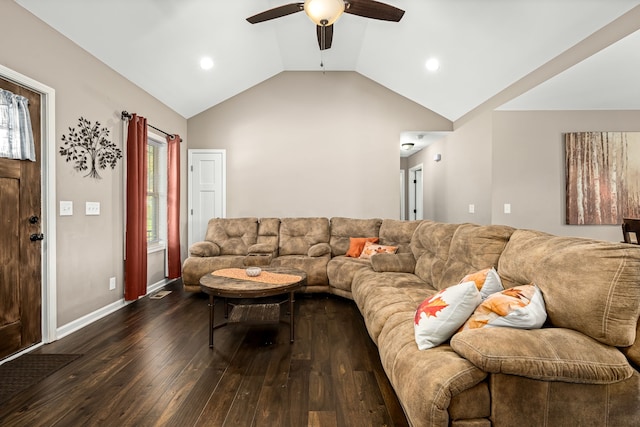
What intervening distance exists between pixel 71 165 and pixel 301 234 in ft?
8.98

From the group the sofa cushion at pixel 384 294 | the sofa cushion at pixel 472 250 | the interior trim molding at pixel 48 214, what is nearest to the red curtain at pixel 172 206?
the interior trim molding at pixel 48 214

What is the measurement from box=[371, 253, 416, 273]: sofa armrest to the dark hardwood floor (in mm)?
629

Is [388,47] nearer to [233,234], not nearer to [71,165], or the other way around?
[233,234]

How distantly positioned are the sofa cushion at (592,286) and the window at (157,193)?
459 cm

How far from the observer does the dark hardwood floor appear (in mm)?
1720

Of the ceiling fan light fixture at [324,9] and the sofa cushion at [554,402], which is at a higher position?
the ceiling fan light fixture at [324,9]

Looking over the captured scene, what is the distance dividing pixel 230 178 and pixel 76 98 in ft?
8.46

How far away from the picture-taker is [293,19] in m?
4.07

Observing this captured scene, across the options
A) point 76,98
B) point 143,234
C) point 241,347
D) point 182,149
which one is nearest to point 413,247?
point 241,347

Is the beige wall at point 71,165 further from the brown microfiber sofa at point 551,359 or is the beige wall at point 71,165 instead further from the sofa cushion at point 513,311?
the sofa cushion at point 513,311

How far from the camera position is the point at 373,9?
2633mm

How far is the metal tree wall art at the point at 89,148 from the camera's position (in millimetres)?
2957

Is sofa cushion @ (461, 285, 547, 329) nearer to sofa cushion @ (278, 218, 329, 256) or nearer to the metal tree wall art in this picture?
sofa cushion @ (278, 218, 329, 256)

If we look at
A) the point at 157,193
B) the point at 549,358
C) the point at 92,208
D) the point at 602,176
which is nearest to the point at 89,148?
the point at 92,208
